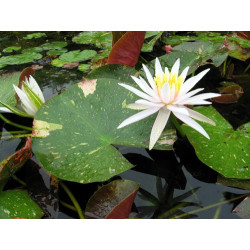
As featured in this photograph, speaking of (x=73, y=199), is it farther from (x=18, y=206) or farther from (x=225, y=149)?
(x=225, y=149)

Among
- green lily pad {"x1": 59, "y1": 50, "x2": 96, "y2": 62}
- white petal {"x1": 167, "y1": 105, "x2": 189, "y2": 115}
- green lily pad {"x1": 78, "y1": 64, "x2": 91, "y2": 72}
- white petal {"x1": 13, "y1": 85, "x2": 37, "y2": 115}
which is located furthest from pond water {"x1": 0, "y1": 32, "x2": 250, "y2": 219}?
green lily pad {"x1": 59, "y1": 50, "x2": 96, "y2": 62}

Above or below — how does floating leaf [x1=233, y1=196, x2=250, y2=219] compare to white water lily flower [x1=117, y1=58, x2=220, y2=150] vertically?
below

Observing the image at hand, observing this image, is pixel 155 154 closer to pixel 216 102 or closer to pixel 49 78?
pixel 216 102

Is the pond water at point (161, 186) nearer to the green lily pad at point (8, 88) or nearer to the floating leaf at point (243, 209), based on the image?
the floating leaf at point (243, 209)

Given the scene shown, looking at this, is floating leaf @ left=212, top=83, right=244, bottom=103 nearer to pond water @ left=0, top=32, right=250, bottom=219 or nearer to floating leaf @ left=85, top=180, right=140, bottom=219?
pond water @ left=0, top=32, right=250, bottom=219

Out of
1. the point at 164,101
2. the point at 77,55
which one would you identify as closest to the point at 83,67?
the point at 77,55

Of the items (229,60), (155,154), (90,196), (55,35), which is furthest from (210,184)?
(55,35)
